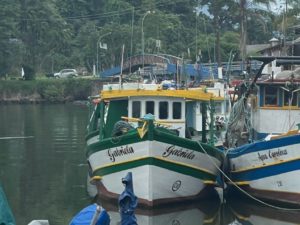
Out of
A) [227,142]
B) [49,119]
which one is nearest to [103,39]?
[49,119]

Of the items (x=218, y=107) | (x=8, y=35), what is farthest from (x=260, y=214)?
(x=8, y=35)

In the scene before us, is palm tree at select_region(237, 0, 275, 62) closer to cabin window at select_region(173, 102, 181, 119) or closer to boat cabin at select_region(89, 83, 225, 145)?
boat cabin at select_region(89, 83, 225, 145)

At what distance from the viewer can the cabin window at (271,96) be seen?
74.8 feet

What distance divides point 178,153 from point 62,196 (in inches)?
183

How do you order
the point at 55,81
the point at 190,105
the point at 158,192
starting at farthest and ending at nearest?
the point at 55,81
the point at 190,105
the point at 158,192

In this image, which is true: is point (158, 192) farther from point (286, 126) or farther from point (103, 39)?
point (103, 39)

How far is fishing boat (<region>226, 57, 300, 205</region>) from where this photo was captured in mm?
20219

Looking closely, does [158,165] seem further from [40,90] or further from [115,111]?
[40,90]

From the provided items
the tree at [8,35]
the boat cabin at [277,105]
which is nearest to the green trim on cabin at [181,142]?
the boat cabin at [277,105]

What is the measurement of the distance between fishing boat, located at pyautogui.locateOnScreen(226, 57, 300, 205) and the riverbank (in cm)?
6418

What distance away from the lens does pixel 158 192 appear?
803 inches

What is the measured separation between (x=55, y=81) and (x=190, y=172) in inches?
2683

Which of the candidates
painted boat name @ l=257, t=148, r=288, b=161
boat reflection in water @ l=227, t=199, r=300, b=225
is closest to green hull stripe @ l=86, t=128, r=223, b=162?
painted boat name @ l=257, t=148, r=288, b=161

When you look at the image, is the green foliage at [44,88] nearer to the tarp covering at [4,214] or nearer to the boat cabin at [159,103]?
the boat cabin at [159,103]
